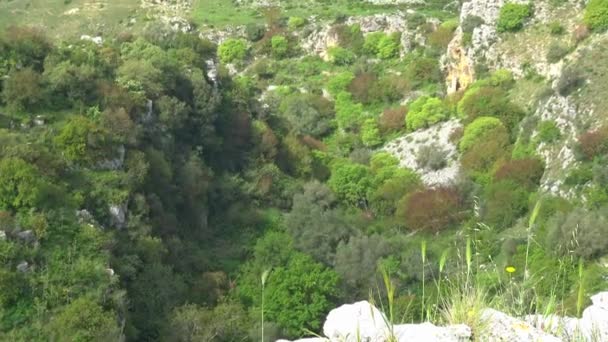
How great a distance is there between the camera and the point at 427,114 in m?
43.9

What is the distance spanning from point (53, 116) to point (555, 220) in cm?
2050

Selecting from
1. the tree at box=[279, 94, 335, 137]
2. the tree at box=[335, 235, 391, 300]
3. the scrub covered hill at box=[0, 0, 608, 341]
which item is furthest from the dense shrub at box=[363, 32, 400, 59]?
the tree at box=[335, 235, 391, 300]

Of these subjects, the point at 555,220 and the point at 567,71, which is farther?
the point at 567,71

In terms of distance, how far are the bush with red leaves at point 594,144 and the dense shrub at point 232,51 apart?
3570cm

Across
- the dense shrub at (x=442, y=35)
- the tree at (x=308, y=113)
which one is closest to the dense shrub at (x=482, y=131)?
the tree at (x=308, y=113)

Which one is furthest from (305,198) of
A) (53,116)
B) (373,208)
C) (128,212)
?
(53,116)

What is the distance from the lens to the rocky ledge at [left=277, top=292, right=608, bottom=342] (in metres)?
4.76

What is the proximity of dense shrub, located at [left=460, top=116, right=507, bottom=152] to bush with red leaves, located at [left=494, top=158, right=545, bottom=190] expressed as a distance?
12.8 ft

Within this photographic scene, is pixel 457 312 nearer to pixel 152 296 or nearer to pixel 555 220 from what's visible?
pixel 152 296

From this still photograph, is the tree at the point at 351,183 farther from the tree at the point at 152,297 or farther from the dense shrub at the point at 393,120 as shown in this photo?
the tree at the point at 152,297

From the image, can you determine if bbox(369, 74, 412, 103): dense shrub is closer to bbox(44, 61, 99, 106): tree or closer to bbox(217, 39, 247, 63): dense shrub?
bbox(217, 39, 247, 63): dense shrub

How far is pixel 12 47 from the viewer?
2916 cm

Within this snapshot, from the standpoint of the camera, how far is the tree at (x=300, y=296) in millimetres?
23484

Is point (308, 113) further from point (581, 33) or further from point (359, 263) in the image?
point (359, 263)
